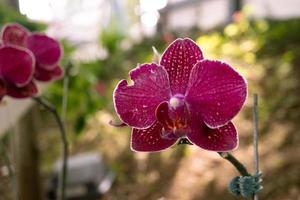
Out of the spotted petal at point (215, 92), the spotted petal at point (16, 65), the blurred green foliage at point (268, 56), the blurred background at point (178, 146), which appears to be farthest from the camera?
the blurred green foliage at point (268, 56)

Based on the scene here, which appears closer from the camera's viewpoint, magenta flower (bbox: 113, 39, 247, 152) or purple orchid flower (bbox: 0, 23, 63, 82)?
magenta flower (bbox: 113, 39, 247, 152)

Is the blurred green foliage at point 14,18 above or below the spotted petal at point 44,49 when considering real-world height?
above

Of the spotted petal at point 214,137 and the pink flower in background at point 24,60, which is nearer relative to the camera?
the spotted petal at point 214,137

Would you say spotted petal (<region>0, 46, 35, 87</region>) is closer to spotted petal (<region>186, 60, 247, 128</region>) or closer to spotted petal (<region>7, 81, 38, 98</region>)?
spotted petal (<region>7, 81, 38, 98</region>)

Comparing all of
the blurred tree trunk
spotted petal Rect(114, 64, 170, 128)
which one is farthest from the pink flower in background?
the blurred tree trunk

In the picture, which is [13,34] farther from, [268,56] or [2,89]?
[268,56]

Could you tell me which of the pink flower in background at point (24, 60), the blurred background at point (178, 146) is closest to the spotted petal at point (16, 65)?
the pink flower in background at point (24, 60)

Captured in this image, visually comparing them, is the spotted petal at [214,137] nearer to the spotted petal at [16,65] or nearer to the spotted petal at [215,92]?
the spotted petal at [215,92]

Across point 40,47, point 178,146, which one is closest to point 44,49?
point 40,47
